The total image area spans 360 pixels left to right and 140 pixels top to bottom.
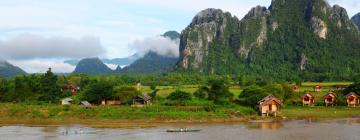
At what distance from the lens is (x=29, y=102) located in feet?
225

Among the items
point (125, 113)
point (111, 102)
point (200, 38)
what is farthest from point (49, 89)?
point (200, 38)

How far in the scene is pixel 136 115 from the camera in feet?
191

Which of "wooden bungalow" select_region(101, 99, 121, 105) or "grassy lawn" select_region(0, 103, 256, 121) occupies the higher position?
"wooden bungalow" select_region(101, 99, 121, 105)

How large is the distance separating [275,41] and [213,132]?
140726mm

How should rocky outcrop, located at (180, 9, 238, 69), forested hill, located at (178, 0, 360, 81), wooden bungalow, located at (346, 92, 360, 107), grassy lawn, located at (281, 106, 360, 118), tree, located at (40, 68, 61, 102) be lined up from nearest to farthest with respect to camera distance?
grassy lawn, located at (281, 106, 360, 118) < wooden bungalow, located at (346, 92, 360, 107) < tree, located at (40, 68, 61, 102) < forested hill, located at (178, 0, 360, 81) < rocky outcrop, located at (180, 9, 238, 69)

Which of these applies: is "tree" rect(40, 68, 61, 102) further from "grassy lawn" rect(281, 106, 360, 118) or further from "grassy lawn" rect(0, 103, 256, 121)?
"grassy lawn" rect(281, 106, 360, 118)

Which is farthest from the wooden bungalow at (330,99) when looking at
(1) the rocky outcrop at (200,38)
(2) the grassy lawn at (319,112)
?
(1) the rocky outcrop at (200,38)

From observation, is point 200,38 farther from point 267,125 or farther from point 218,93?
point 267,125

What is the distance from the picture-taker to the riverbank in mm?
56844

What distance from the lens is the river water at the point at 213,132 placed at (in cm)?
4172

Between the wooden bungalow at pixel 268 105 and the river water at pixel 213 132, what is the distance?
207 inches

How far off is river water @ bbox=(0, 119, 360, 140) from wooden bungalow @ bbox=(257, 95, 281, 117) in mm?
5270

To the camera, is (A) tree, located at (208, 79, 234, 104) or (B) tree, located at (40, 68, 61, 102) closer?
(A) tree, located at (208, 79, 234, 104)

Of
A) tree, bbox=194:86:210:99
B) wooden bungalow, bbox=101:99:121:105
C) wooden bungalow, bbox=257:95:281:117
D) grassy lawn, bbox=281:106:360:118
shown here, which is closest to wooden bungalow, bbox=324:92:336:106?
grassy lawn, bbox=281:106:360:118
